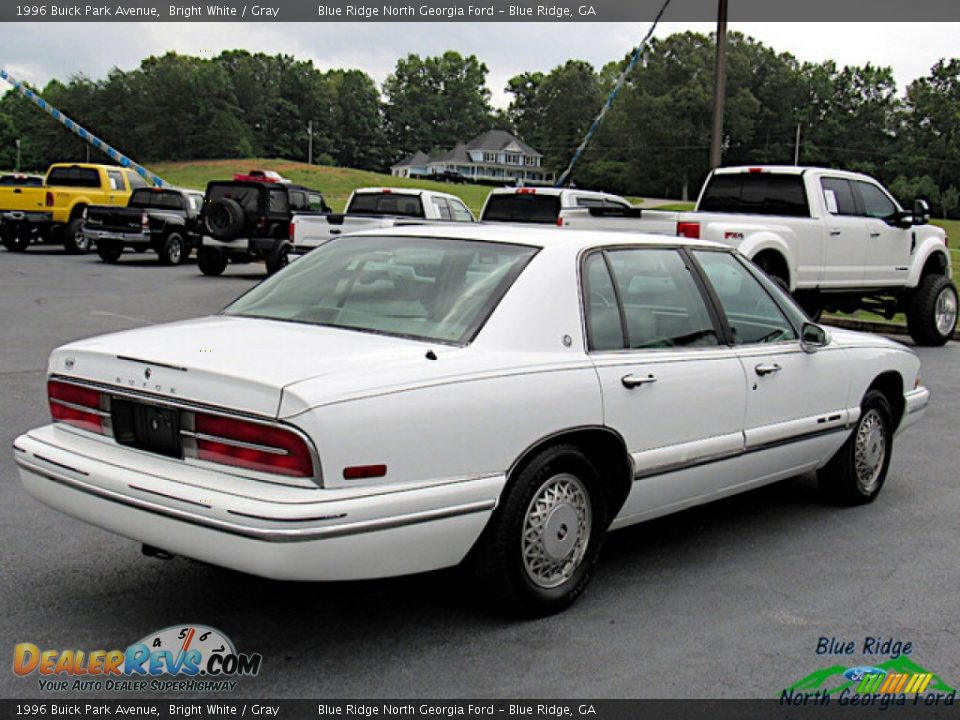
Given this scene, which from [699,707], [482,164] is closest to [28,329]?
[699,707]

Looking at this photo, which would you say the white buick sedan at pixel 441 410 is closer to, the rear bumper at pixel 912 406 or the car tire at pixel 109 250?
the rear bumper at pixel 912 406

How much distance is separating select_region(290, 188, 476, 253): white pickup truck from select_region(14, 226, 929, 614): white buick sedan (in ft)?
34.2

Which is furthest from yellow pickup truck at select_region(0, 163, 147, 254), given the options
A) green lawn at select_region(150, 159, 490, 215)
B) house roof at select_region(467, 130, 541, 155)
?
house roof at select_region(467, 130, 541, 155)

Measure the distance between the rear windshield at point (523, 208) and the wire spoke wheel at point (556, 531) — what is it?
1186 centimetres

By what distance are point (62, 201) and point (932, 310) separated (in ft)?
65.3

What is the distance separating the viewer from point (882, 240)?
1340 centimetres

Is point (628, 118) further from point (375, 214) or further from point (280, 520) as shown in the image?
point (280, 520)

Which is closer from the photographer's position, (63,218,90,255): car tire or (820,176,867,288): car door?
(820,176,867,288): car door

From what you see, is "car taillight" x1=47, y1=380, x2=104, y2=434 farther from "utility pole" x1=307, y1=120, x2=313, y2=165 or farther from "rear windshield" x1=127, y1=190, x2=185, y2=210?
"utility pole" x1=307, y1=120, x2=313, y2=165

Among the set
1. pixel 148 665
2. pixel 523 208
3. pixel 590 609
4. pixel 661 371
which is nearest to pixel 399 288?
pixel 661 371

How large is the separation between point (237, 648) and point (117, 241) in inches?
827

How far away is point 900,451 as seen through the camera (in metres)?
7.68

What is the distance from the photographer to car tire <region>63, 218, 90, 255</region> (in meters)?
25.6

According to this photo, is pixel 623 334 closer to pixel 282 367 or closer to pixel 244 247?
pixel 282 367
